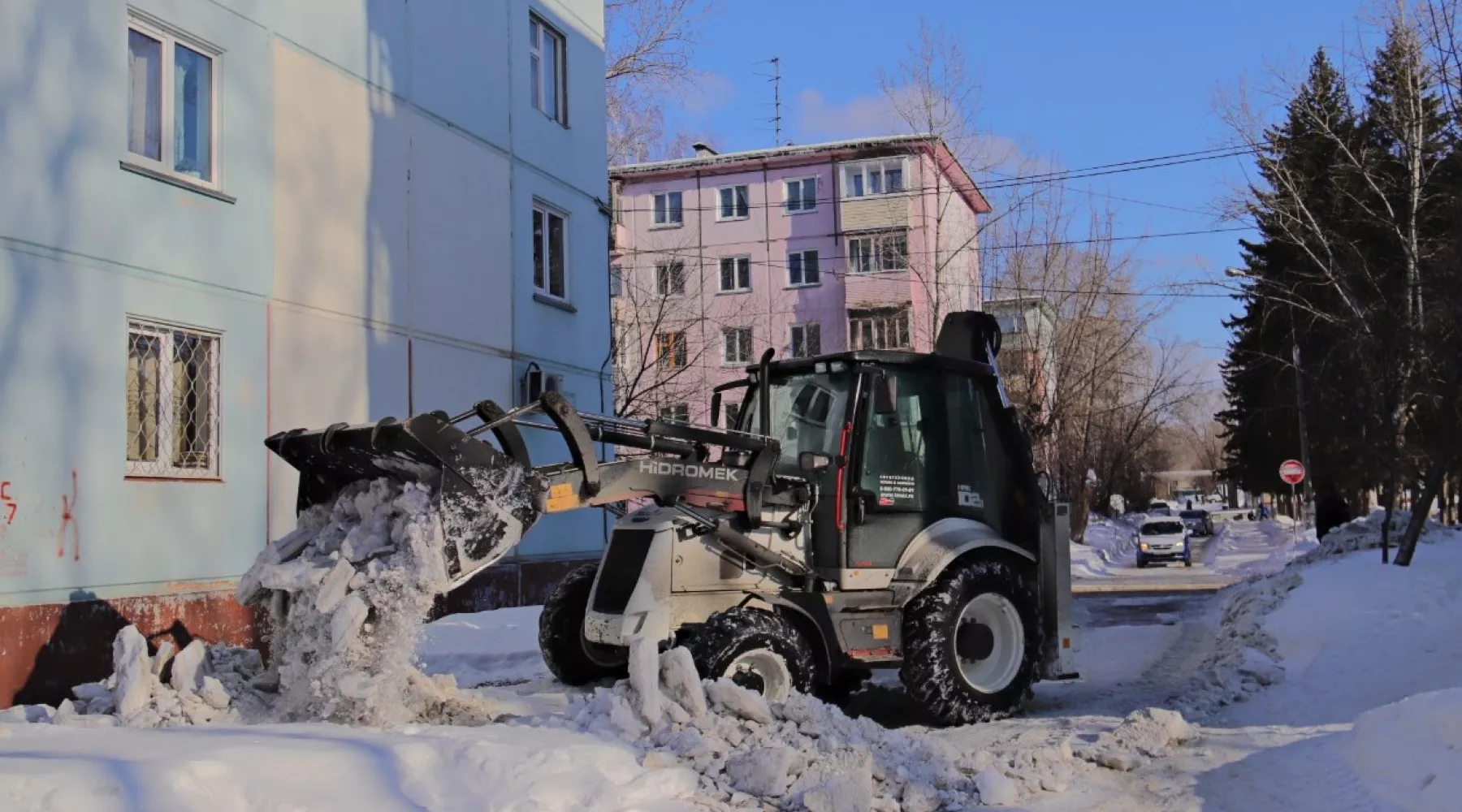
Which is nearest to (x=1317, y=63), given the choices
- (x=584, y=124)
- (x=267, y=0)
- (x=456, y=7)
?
(x=584, y=124)

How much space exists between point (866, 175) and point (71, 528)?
36.3 meters

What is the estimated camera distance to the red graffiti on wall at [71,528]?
967cm

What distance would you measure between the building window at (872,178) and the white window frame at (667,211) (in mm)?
6228

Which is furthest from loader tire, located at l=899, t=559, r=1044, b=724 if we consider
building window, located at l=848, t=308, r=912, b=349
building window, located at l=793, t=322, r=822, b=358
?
building window, located at l=793, t=322, r=822, b=358

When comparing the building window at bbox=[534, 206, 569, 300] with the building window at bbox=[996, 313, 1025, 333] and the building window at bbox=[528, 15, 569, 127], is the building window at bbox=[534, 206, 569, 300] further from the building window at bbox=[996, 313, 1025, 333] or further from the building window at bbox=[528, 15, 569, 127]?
the building window at bbox=[996, 313, 1025, 333]

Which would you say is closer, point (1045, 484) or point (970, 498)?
point (970, 498)

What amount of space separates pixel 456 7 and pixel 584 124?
12.6ft

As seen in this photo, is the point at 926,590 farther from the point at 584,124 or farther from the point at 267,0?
the point at 584,124

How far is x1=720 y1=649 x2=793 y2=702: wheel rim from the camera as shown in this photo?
7562mm

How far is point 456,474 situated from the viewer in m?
6.91

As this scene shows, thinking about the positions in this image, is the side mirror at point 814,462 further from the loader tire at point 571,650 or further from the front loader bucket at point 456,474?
the front loader bucket at point 456,474

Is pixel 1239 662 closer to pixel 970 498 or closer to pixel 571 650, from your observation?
pixel 970 498

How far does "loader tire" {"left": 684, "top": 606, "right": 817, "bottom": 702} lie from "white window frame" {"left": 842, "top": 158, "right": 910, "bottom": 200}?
117ft

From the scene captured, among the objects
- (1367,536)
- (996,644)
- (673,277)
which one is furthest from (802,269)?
(996,644)
